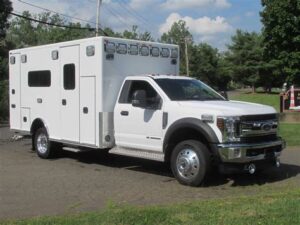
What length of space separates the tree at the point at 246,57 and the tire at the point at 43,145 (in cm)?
6124

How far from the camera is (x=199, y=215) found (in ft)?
21.9

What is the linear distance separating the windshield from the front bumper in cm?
162

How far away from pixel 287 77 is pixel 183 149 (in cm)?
3367

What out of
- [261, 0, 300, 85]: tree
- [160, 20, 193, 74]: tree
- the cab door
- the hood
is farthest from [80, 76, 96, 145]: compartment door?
[160, 20, 193, 74]: tree

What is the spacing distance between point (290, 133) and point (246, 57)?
199 feet

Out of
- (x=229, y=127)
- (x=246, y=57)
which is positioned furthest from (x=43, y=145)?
(x=246, y=57)

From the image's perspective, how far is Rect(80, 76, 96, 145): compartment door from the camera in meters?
11.5

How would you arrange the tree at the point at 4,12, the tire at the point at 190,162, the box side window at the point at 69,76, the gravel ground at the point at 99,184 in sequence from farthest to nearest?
1. the tree at the point at 4,12
2. the box side window at the point at 69,76
3. the tire at the point at 190,162
4. the gravel ground at the point at 99,184

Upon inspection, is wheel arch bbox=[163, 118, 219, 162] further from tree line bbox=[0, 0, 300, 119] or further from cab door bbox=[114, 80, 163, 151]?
tree line bbox=[0, 0, 300, 119]

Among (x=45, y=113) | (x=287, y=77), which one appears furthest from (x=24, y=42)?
(x=45, y=113)

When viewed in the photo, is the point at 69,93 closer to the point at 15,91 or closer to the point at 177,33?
the point at 15,91

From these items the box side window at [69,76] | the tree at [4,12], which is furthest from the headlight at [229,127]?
the tree at [4,12]

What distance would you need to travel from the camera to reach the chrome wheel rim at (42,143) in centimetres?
1323

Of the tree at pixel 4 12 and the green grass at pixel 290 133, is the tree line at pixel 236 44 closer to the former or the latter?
the tree at pixel 4 12
